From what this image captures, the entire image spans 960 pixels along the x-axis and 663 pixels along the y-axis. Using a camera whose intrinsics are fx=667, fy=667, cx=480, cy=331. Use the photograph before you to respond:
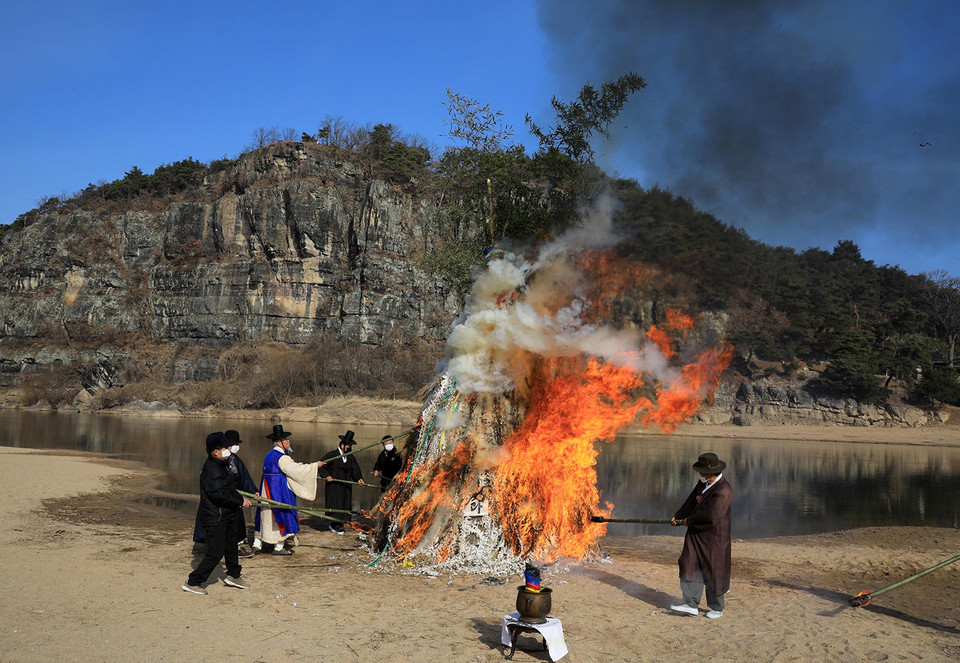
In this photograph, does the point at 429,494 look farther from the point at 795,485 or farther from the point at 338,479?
the point at 795,485

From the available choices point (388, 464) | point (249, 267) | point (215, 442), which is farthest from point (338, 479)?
point (249, 267)

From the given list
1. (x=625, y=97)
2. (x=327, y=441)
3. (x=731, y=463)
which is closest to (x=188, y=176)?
(x=327, y=441)

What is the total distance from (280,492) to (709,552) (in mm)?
6678

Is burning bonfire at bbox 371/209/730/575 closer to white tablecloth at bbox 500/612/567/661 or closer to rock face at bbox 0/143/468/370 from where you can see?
white tablecloth at bbox 500/612/567/661

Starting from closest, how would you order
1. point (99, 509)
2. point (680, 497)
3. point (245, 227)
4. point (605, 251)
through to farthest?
point (605, 251), point (99, 509), point (680, 497), point (245, 227)

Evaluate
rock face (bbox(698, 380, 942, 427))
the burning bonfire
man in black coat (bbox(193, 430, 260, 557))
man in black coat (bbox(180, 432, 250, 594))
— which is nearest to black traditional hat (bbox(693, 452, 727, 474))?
the burning bonfire

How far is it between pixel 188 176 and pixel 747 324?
233 feet

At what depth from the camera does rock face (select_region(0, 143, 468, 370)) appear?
7156cm

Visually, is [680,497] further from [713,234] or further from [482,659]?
[482,659]

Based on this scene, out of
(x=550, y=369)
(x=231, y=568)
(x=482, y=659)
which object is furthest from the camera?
(x=550, y=369)

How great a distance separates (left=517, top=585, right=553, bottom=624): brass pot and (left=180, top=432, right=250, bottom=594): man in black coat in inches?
158

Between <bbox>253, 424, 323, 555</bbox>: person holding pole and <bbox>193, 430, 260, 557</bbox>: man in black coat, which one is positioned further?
<bbox>253, 424, 323, 555</bbox>: person holding pole

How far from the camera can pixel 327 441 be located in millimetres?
33469

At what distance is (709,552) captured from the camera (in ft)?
27.1
